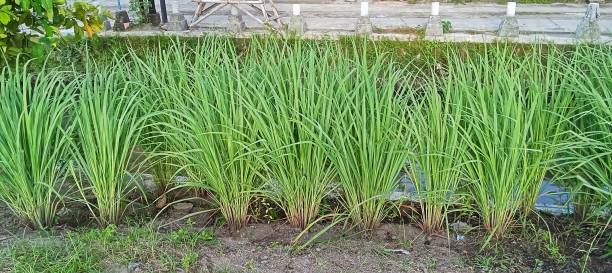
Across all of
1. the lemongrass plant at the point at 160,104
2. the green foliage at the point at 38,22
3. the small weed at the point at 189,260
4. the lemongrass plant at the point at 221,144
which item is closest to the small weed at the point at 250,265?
the small weed at the point at 189,260

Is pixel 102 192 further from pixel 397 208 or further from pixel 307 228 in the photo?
pixel 397 208

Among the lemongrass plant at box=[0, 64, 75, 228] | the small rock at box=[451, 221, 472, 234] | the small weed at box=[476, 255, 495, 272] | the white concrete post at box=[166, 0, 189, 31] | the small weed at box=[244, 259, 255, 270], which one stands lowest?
the small weed at box=[476, 255, 495, 272]

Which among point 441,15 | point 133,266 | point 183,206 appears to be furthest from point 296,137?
point 441,15

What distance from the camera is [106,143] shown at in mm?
2201

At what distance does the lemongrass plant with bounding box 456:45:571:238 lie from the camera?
6.78 feet

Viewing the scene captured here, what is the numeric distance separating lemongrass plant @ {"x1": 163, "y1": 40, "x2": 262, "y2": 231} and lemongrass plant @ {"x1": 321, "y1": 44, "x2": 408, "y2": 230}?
12.3 inches

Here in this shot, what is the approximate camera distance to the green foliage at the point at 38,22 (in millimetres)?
2660

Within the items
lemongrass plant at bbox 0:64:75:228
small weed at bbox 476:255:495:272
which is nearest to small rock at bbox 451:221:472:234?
small weed at bbox 476:255:495:272

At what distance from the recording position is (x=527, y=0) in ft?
24.6

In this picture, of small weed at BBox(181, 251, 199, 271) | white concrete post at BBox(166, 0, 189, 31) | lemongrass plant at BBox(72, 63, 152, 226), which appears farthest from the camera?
white concrete post at BBox(166, 0, 189, 31)

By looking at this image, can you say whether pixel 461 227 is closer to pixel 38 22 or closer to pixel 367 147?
pixel 367 147

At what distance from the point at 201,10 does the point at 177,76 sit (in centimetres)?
371

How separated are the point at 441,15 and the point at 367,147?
5046mm

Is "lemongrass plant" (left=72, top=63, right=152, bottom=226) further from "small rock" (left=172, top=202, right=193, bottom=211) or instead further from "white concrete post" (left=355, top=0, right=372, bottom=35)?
"white concrete post" (left=355, top=0, right=372, bottom=35)
